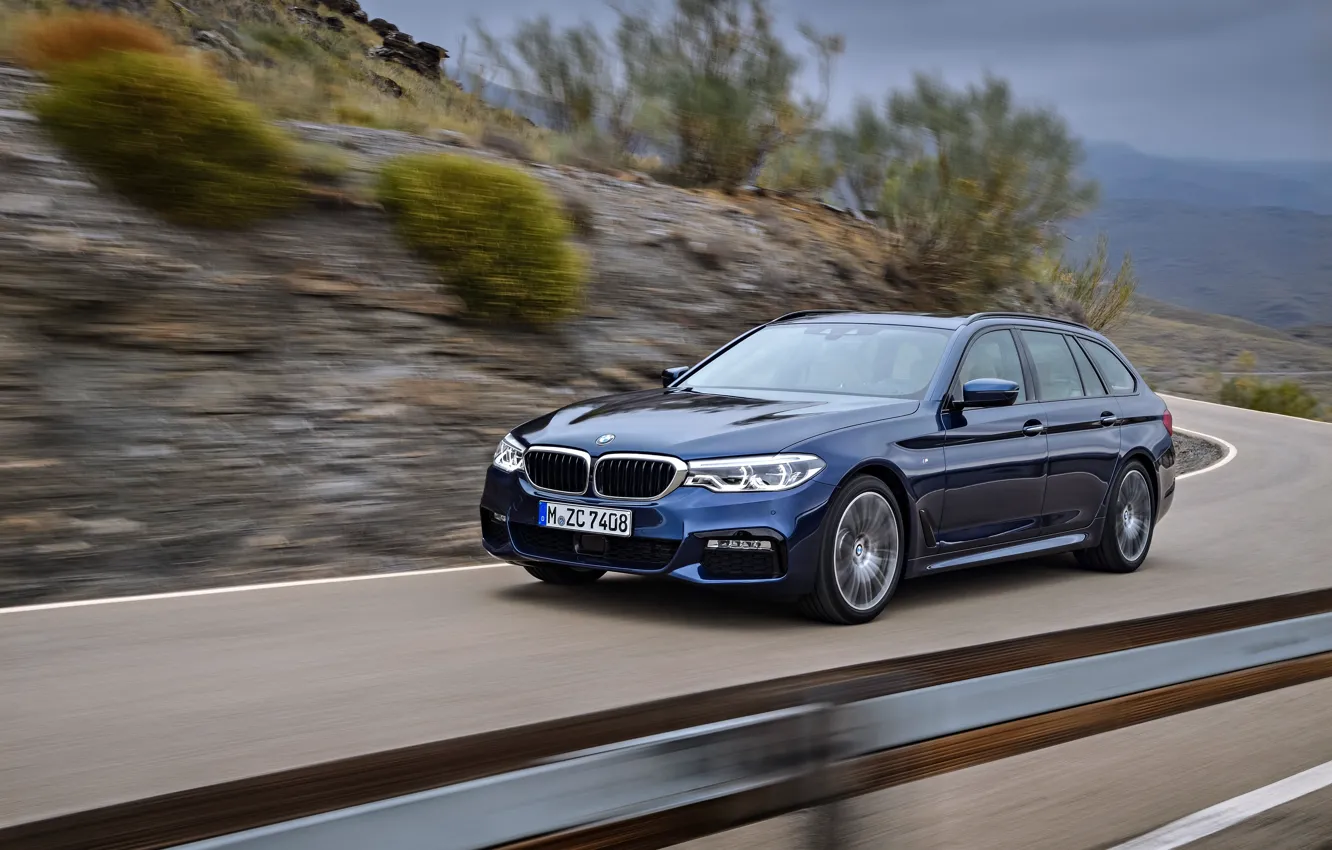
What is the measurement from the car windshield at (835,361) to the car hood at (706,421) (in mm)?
250

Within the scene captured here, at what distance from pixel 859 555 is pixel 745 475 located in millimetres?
795

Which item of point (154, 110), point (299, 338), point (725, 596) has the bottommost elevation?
point (725, 596)

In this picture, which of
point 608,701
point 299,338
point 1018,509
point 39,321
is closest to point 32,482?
point 39,321

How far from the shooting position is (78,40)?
518 inches

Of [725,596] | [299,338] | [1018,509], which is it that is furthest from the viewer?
[299,338]

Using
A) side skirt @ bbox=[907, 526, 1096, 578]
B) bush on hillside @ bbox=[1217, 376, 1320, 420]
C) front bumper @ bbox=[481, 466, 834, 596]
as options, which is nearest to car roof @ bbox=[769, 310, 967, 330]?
side skirt @ bbox=[907, 526, 1096, 578]

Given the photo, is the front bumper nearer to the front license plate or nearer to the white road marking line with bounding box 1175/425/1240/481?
the front license plate

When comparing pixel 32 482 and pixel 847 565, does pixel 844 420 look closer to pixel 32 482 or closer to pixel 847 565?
pixel 847 565

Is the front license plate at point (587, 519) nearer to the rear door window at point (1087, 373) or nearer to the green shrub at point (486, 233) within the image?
the rear door window at point (1087, 373)

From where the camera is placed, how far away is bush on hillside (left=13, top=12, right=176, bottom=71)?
1304 cm

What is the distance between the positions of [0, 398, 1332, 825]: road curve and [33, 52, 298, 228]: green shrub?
5153 millimetres

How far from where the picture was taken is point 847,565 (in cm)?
723

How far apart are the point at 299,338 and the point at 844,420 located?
19.5 ft

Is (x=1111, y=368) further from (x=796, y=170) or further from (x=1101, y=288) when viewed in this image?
(x=1101, y=288)
